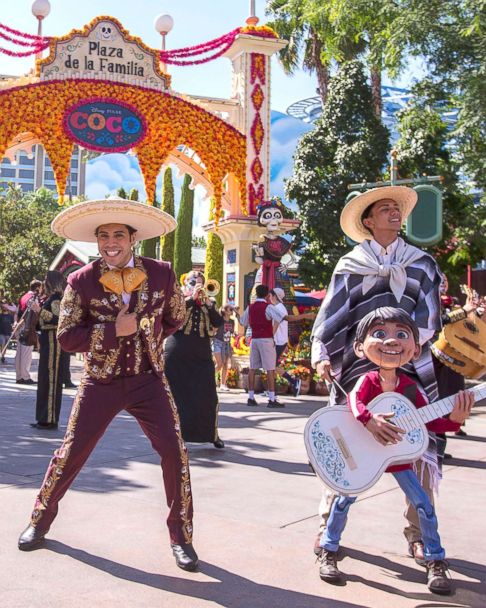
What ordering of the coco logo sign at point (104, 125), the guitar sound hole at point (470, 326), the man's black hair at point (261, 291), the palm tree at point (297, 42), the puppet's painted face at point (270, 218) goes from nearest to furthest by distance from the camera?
the guitar sound hole at point (470, 326)
the man's black hair at point (261, 291)
the puppet's painted face at point (270, 218)
the coco logo sign at point (104, 125)
the palm tree at point (297, 42)

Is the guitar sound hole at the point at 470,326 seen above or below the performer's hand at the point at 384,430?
above

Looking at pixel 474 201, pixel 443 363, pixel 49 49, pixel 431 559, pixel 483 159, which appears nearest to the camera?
pixel 431 559

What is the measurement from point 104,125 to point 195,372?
11748mm

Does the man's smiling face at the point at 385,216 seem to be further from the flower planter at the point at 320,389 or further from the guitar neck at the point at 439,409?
the flower planter at the point at 320,389

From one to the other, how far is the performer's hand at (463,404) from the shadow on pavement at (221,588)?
3.08ft

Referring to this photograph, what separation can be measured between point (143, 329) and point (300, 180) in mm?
19861

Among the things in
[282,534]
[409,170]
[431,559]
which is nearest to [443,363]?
[282,534]

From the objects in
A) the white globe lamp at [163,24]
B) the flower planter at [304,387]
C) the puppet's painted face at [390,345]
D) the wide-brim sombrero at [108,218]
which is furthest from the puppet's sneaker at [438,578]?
the white globe lamp at [163,24]

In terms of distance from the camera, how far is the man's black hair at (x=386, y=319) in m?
3.71

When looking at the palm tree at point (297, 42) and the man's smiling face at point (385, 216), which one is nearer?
the man's smiling face at point (385, 216)

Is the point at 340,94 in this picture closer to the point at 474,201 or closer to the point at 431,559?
the point at 474,201

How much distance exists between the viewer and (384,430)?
3482mm

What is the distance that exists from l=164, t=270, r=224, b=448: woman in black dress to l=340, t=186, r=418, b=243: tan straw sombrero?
10.0 feet

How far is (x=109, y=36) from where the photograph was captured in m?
17.9
